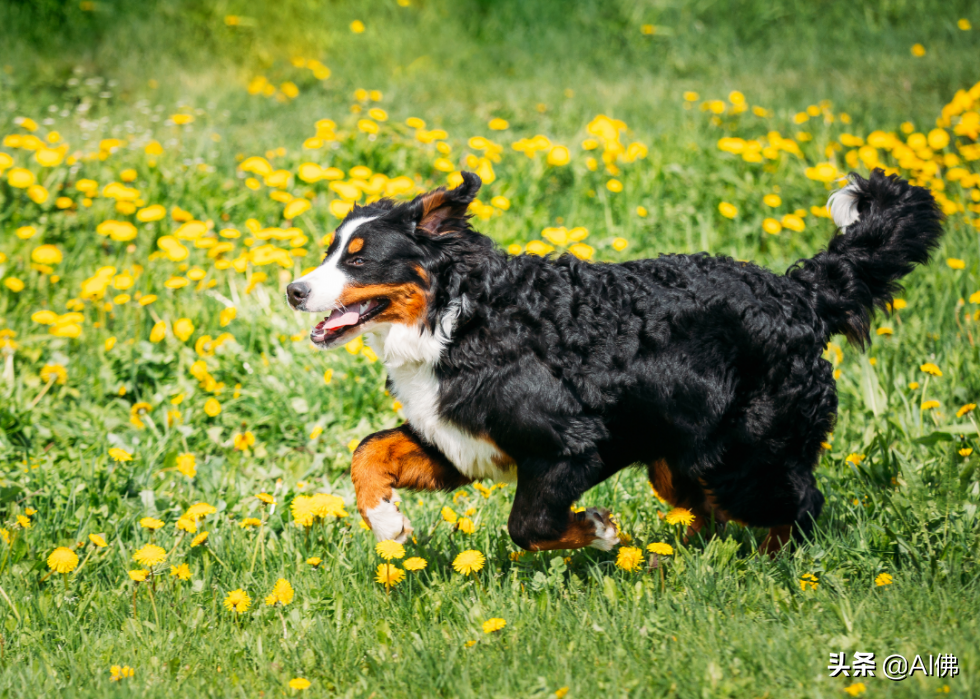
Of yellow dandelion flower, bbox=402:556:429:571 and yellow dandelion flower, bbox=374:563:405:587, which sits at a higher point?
yellow dandelion flower, bbox=402:556:429:571

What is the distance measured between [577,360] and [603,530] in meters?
0.61

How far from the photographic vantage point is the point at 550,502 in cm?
293

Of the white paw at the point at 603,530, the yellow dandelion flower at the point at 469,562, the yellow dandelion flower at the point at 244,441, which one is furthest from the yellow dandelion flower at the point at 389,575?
the yellow dandelion flower at the point at 244,441

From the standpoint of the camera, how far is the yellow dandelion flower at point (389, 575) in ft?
9.40

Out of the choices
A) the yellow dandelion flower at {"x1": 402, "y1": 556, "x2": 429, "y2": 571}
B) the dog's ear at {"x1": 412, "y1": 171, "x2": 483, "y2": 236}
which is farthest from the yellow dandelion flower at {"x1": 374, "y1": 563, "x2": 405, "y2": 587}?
the dog's ear at {"x1": 412, "y1": 171, "x2": 483, "y2": 236}

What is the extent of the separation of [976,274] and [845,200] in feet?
7.38

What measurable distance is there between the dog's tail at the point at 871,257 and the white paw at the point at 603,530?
41.7 inches

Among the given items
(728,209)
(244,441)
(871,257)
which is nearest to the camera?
(871,257)

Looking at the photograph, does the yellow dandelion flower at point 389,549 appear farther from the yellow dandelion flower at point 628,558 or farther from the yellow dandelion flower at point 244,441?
the yellow dandelion flower at point 244,441

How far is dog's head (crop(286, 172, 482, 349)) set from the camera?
2.98m

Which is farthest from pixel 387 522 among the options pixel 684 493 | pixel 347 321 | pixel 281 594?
pixel 684 493

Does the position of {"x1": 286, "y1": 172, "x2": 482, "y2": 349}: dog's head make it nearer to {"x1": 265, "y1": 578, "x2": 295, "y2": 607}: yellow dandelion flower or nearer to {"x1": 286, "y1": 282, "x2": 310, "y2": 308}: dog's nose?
→ {"x1": 286, "y1": 282, "x2": 310, "y2": 308}: dog's nose

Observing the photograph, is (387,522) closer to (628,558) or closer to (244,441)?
(628,558)

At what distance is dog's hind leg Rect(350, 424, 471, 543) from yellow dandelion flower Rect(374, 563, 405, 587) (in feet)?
0.41
